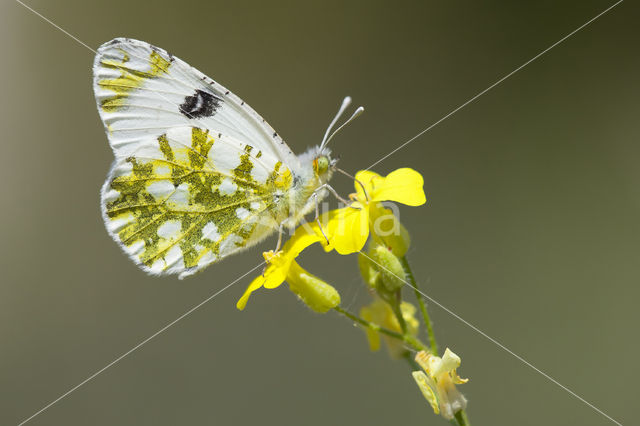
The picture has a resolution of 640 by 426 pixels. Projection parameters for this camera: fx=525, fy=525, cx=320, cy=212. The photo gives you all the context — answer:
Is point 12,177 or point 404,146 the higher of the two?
point 12,177

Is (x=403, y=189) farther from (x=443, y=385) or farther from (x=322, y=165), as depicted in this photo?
(x=443, y=385)

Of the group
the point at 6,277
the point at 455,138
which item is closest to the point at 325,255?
the point at 455,138

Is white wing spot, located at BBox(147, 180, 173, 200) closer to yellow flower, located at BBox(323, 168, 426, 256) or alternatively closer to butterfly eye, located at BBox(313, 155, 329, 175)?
butterfly eye, located at BBox(313, 155, 329, 175)

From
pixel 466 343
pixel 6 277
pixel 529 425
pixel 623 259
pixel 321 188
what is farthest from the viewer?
pixel 6 277

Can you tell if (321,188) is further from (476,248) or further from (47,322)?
(47,322)

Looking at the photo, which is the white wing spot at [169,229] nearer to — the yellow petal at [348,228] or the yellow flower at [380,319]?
the yellow petal at [348,228]
